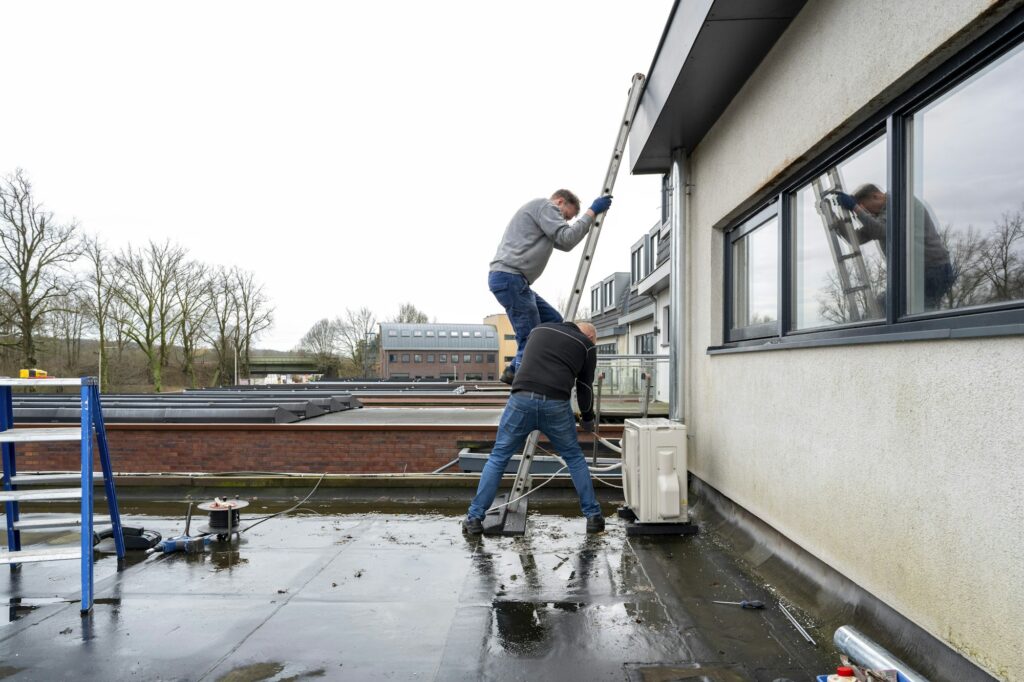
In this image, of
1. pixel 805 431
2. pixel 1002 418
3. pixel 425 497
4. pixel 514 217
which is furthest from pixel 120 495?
pixel 1002 418

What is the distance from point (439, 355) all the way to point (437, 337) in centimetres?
221

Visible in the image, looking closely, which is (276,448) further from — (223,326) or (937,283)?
(223,326)

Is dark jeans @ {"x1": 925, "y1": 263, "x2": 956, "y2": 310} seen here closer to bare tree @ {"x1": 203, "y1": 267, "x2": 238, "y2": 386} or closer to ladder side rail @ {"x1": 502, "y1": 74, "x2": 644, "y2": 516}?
ladder side rail @ {"x1": 502, "y1": 74, "x2": 644, "y2": 516}

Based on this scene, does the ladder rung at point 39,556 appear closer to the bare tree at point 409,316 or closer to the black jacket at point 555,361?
the black jacket at point 555,361

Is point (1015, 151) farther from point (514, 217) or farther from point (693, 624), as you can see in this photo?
point (514, 217)

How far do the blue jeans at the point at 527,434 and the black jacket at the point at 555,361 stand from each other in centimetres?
10

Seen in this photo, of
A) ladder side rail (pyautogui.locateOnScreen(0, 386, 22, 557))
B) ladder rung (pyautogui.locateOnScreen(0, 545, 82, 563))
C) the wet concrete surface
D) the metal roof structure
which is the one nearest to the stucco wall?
the wet concrete surface

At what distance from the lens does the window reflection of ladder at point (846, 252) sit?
3.28 metres

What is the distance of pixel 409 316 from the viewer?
270ft

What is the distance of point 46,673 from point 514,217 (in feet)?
13.8

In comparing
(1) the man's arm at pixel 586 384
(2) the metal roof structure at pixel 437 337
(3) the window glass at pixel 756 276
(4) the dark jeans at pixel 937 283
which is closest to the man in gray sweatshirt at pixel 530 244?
(1) the man's arm at pixel 586 384

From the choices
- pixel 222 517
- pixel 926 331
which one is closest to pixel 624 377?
pixel 222 517

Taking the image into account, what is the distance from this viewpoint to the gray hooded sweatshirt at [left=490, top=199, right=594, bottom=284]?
521 cm

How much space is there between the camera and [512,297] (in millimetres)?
5414
